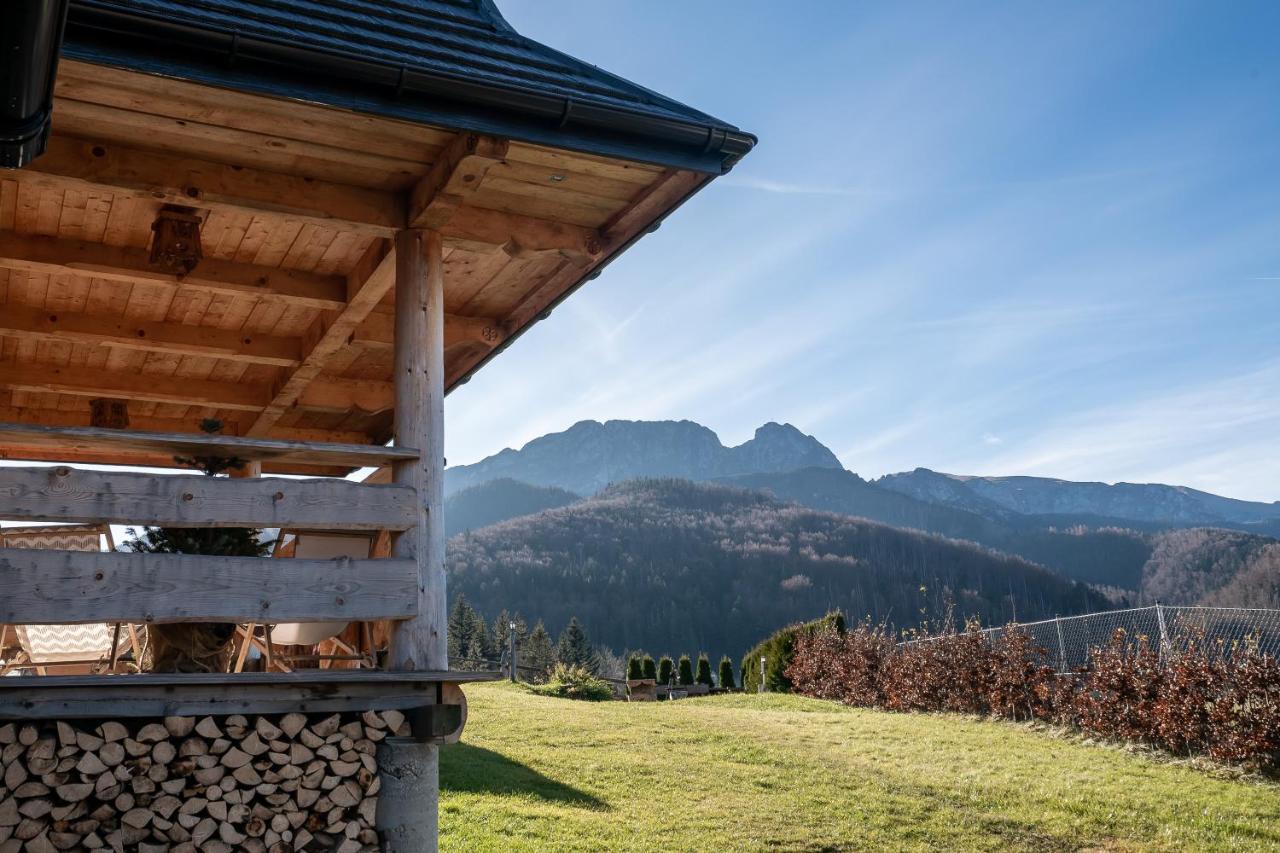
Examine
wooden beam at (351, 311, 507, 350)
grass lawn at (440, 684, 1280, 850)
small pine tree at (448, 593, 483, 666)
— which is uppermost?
wooden beam at (351, 311, 507, 350)

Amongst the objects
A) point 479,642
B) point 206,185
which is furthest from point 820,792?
point 479,642

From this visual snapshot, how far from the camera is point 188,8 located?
167 inches

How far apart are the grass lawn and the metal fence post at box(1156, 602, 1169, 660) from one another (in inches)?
66.8

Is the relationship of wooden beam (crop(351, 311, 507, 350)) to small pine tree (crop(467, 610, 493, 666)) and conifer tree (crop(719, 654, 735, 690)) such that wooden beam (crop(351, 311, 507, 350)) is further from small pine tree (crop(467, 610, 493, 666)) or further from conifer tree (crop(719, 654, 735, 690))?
small pine tree (crop(467, 610, 493, 666))

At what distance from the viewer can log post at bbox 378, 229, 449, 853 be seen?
15.3 feet

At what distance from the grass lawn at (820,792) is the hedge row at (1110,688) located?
62cm

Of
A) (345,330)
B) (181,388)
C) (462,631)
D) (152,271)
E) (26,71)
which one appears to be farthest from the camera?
(462,631)

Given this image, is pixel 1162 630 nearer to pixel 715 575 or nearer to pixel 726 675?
pixel 726 675

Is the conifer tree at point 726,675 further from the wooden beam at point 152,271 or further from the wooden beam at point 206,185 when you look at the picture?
the wooden beam at point 206,185

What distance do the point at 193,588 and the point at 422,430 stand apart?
4.38ft

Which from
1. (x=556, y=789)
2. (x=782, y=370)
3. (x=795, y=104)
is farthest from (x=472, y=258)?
(x=782, y=370)

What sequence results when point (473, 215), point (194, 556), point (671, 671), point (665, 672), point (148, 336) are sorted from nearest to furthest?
point (194, 556) → point (473, 215) → point (148, 336) → point (665, 672) → point (671, 671)

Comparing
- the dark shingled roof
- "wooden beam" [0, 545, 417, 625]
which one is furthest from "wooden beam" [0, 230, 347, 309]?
"wooden beam" [0, 545, 417, 625]

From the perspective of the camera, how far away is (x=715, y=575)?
12244 cm
